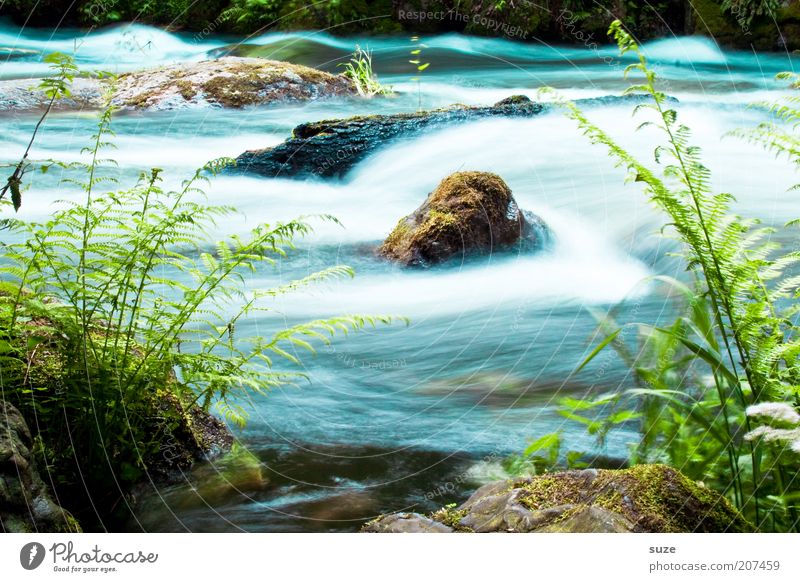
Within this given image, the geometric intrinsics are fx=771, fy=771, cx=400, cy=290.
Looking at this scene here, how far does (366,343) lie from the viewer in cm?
243

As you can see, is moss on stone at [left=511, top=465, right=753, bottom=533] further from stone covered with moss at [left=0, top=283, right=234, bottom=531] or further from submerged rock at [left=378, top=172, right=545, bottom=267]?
stone covered with moss at [left=0, top=283, right=234, bottom=531]

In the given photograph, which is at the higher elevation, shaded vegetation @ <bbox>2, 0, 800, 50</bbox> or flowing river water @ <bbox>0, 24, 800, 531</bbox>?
shaded vegetation @ <bbox>2, 0, 800, 50</bbox>

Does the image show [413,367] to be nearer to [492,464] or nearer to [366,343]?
[366,343]

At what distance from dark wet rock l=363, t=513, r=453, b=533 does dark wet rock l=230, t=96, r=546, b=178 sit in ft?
3.74

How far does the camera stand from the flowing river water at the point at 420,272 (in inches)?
90.1

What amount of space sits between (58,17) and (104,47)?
18 cm

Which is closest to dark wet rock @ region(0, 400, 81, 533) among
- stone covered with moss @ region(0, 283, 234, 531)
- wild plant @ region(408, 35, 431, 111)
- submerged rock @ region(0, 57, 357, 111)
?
stone covered with moss @ region(0, 283, 234, 531)

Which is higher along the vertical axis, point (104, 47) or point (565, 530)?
point (104, 47)

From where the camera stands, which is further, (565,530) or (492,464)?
(492,464)

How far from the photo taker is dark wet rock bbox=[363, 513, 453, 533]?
2055 millimetres
